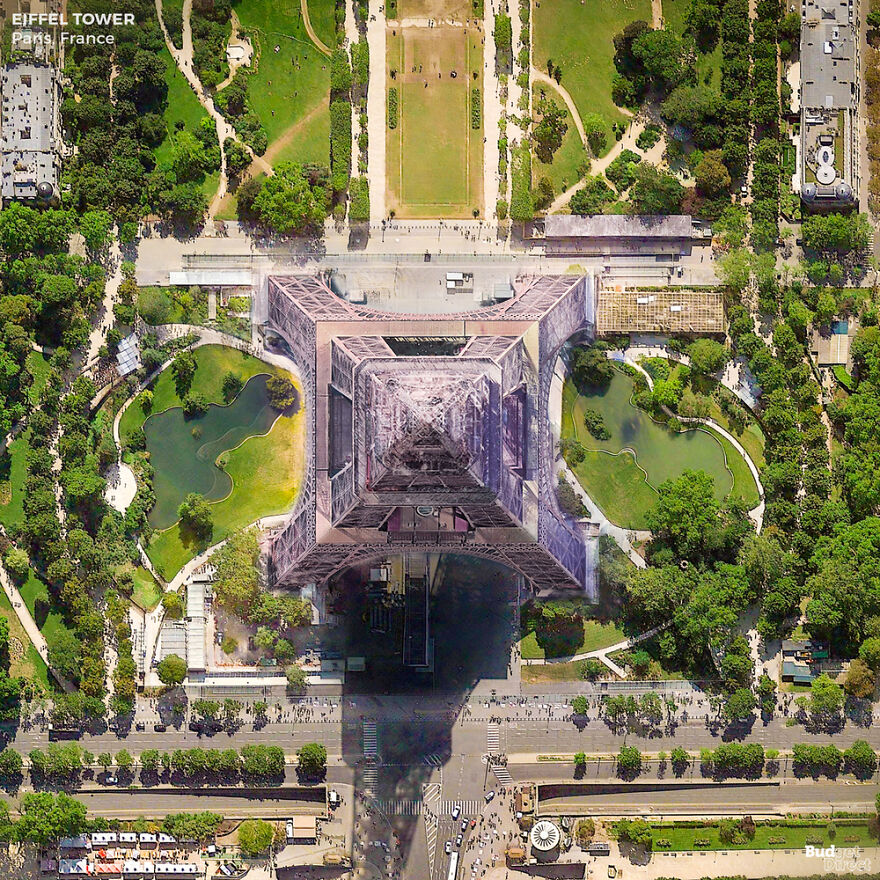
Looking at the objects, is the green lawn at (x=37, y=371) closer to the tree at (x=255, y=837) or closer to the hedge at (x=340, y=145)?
the hedge at (x=340, y=145)

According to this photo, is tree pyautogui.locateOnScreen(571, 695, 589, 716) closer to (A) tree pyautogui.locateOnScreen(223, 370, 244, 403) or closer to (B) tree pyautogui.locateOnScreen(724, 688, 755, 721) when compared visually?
(B) tree pyautogui.locateOnScreen(724, 688, 755, 721)

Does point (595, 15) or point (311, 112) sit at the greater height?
point (595, 15)

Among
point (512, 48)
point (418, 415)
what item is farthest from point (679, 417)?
point (418, 415)

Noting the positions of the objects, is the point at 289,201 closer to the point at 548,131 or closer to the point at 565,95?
the point at 548,131

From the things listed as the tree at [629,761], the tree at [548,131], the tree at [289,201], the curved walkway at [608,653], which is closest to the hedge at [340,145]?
the tree at [289,201]

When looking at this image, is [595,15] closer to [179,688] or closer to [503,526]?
[503,526]

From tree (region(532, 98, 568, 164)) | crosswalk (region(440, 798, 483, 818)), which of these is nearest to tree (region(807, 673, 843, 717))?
crosswalk (region(440, 798, 483, 818))
